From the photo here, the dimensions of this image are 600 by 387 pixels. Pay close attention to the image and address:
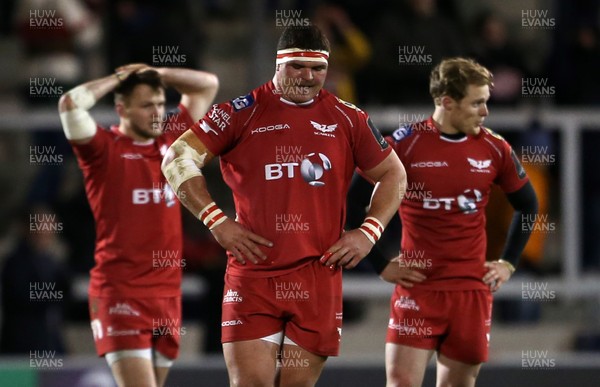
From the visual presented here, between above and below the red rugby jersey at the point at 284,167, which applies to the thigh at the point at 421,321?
below

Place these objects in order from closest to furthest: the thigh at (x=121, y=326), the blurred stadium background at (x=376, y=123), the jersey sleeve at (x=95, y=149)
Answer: the thigh at (x=121, y=326) → the jersey sleeve at (x=95, y=149) → the blurred stadium background at (x=376, y=123)

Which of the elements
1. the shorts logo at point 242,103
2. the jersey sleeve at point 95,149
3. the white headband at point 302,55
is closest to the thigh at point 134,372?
the jersey sleeve at point 95,149

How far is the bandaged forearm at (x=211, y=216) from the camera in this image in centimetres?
614

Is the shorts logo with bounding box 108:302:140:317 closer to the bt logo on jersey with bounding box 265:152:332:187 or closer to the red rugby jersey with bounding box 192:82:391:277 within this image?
the red rugby jersey with bounding box 192:82:391:277

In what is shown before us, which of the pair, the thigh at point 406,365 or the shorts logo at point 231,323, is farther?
the thigh at point 406,365

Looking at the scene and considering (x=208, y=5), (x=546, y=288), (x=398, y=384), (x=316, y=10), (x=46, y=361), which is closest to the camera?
(x=398, y=384)

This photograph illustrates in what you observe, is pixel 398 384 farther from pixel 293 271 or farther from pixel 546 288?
pixel 546 288

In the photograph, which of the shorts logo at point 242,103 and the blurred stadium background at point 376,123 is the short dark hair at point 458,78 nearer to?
the shorts logo at point 242,103

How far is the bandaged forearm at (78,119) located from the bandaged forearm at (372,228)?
2167 millimetres

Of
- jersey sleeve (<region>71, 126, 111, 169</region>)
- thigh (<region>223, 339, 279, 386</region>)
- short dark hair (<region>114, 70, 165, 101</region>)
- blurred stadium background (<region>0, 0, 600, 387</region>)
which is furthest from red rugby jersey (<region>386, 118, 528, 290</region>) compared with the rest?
blurred stadium background (<region>0, 0, 600, 387</region>)

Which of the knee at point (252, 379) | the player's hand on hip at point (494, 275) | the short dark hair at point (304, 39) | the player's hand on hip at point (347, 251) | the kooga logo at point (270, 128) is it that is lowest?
the knee at point (252, 379)

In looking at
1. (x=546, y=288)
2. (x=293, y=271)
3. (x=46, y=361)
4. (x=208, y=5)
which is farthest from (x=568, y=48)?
(x=293, y=271)

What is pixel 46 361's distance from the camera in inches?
376

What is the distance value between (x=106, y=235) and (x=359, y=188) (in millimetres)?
1650
